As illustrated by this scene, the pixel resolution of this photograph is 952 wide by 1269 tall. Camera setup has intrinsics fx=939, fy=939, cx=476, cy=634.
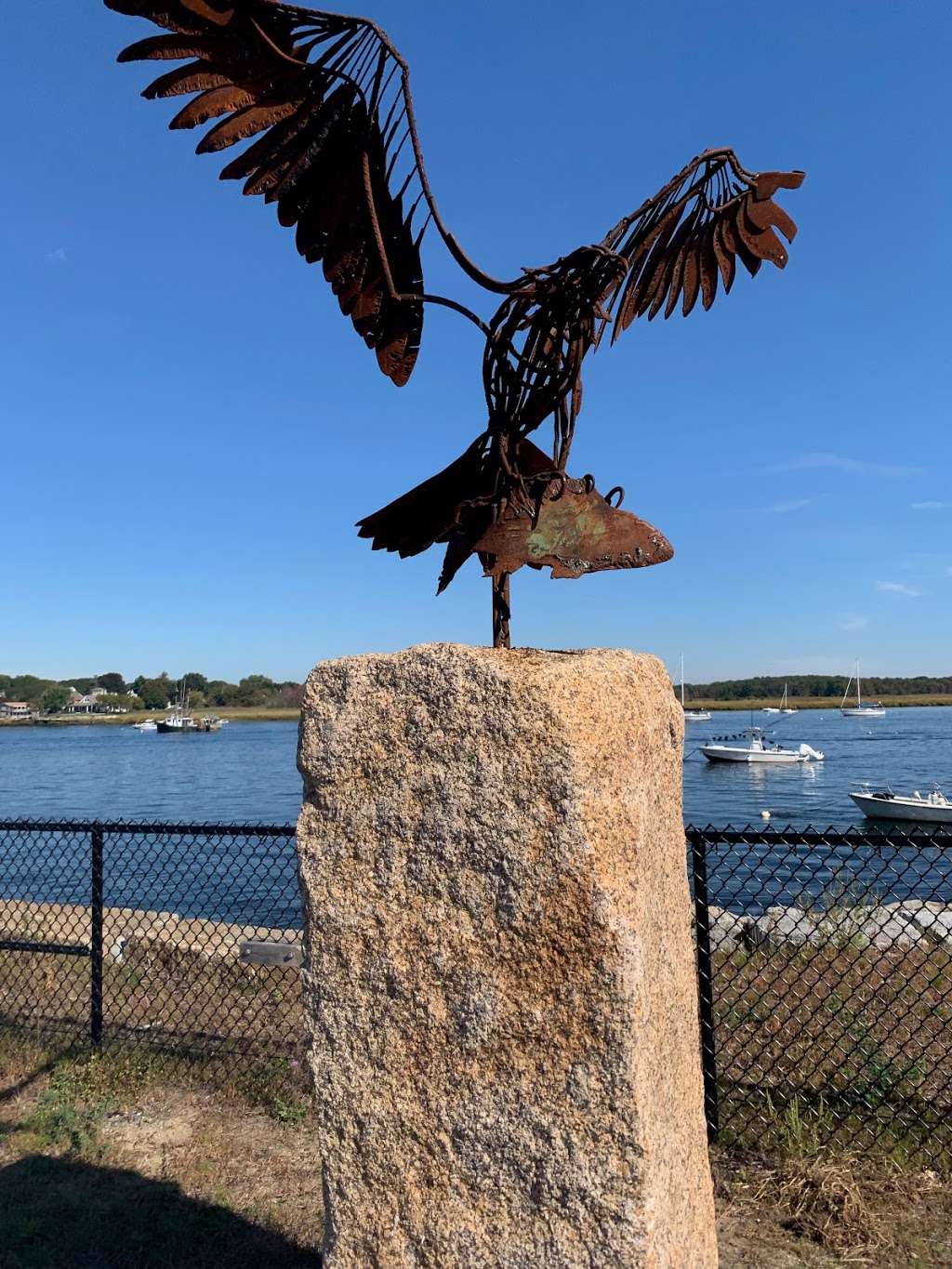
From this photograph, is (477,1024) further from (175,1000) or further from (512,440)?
(175,1000)

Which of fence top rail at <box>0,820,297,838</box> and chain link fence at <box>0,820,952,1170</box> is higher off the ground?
fence top rail at <box>0,820,297,838</box>

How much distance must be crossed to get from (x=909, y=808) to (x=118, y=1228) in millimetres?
18608

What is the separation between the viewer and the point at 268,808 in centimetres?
2611

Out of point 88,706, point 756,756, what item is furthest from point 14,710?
point 756,756

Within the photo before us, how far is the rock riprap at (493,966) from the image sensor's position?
2301 millimetres

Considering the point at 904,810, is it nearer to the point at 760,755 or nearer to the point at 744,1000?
the point at 744,1000

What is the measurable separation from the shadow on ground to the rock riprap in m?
1.14

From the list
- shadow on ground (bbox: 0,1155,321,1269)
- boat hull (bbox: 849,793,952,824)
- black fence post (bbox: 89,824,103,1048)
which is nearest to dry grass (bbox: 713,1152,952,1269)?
shadow on ground (bbox: 0,1155,321,1269)

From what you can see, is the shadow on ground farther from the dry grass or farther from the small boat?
the small boat

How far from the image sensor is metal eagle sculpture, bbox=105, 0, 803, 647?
8.63ft

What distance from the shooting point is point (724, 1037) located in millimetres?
5355

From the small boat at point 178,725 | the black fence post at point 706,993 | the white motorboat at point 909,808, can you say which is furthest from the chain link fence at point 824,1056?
the small boat at point 178,725

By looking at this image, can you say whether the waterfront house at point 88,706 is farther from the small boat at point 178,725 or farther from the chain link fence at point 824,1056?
the chain link fence at point 824,1056

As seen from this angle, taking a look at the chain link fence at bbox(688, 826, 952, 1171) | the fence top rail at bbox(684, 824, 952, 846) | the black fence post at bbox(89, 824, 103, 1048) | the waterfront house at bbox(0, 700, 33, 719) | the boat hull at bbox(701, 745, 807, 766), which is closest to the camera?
the fence top rail at bbox(684, 824, 952, 846)
